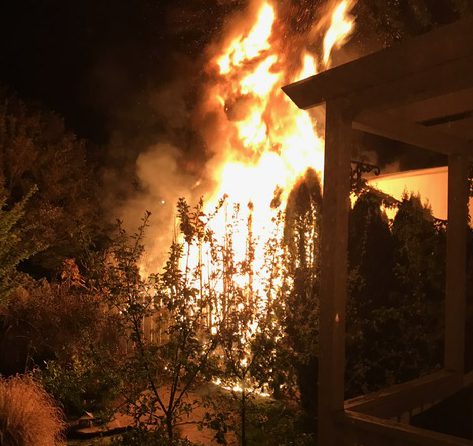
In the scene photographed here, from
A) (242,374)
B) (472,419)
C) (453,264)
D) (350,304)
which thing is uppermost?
(453,264)

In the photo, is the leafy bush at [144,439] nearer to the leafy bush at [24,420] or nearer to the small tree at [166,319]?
the small tree at [166,319]

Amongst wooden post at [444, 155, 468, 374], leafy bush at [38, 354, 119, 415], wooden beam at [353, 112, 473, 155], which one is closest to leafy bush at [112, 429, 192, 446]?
leafy bush at [38, 354, 119, 415]

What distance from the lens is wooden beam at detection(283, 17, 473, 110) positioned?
8.89 feet

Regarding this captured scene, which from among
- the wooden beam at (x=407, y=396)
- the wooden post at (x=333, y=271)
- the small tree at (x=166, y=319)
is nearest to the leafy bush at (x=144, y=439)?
the small tree at (x=166, y=319)

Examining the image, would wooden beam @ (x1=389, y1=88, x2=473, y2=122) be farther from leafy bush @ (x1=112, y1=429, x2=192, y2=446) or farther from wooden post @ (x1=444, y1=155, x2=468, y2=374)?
leafy bush @ (x1=112, y1=429, x2=192, y2=446)

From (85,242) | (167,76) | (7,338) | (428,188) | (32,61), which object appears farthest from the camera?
(32,61)

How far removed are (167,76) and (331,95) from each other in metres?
10.1

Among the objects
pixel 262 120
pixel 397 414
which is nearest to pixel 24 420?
pixel 397 414

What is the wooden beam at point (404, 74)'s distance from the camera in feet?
8.89

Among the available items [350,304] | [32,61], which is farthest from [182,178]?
[32,61]

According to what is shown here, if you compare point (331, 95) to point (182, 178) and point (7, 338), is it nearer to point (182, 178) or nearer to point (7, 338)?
point (7, 338)

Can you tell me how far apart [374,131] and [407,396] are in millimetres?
1776

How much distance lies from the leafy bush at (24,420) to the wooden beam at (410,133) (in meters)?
3.42

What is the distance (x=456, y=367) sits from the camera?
4180mm
